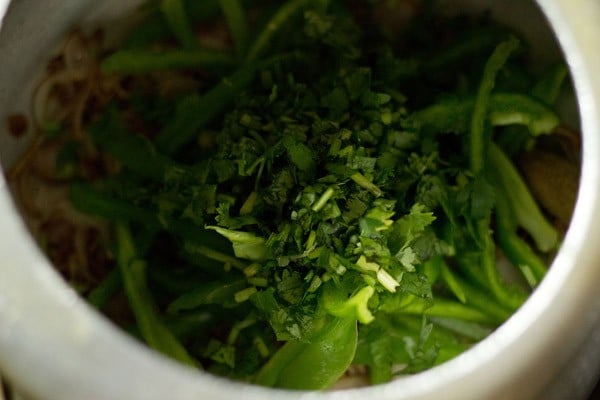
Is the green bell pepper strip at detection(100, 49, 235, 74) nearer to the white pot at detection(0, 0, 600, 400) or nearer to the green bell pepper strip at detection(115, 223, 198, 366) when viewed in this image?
the green bell pepper strip at detection(115, 223, 198, 366)

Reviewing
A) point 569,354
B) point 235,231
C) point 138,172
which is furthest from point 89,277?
point 569,354

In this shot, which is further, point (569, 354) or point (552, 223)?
point (552, 223)

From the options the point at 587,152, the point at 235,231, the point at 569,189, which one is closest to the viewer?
the point at 587,152

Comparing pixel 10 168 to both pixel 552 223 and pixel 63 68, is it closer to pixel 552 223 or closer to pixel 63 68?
pixel 63 68

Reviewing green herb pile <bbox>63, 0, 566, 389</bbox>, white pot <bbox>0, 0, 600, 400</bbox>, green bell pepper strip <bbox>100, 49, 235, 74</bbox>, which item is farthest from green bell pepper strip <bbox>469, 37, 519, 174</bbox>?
green bell pepper strip <bbox>100, 49, 235, 74</bbox>

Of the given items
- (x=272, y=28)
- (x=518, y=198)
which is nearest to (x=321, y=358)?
(x=518, y=198)

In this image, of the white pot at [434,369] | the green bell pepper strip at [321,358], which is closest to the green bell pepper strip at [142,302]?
the green bell pepper strip at [321,358]

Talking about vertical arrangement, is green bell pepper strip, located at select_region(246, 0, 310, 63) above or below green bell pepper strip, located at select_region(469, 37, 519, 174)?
above

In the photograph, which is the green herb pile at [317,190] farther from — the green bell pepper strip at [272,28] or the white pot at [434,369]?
the white pot at [434,369]
